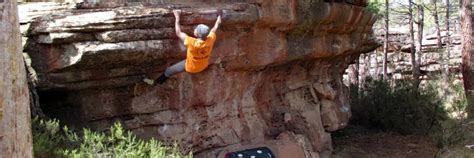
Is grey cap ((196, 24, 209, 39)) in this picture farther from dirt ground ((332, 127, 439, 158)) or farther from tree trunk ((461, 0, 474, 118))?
tree trunk ((461, 0, 474, 118))

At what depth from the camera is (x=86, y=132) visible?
6.70 m

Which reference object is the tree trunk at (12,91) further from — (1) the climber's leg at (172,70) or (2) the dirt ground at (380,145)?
(2) the dirt ground at (380,145)

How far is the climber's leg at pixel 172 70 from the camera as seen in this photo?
7.48m

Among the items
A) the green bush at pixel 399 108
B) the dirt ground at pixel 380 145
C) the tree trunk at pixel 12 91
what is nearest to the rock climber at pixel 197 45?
the tree trunk at pixel 12 91

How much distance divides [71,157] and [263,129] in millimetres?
4453

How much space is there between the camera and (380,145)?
45.1 feet

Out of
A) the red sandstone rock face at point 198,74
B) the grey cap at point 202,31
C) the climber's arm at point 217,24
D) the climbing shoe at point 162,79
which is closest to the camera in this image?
the grey cap at point 202,31

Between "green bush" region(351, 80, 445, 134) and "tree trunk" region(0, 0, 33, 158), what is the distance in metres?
11.7

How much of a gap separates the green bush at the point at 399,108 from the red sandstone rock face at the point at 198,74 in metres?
4.06

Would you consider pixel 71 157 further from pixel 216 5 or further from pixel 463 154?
pixel 463 154

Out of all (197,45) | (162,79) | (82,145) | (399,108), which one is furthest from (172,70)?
(399,108)

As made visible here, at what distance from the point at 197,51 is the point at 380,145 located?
811 centimetres

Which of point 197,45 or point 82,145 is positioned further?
point 197,45

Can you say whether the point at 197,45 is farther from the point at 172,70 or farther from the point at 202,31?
the point at 172,70
